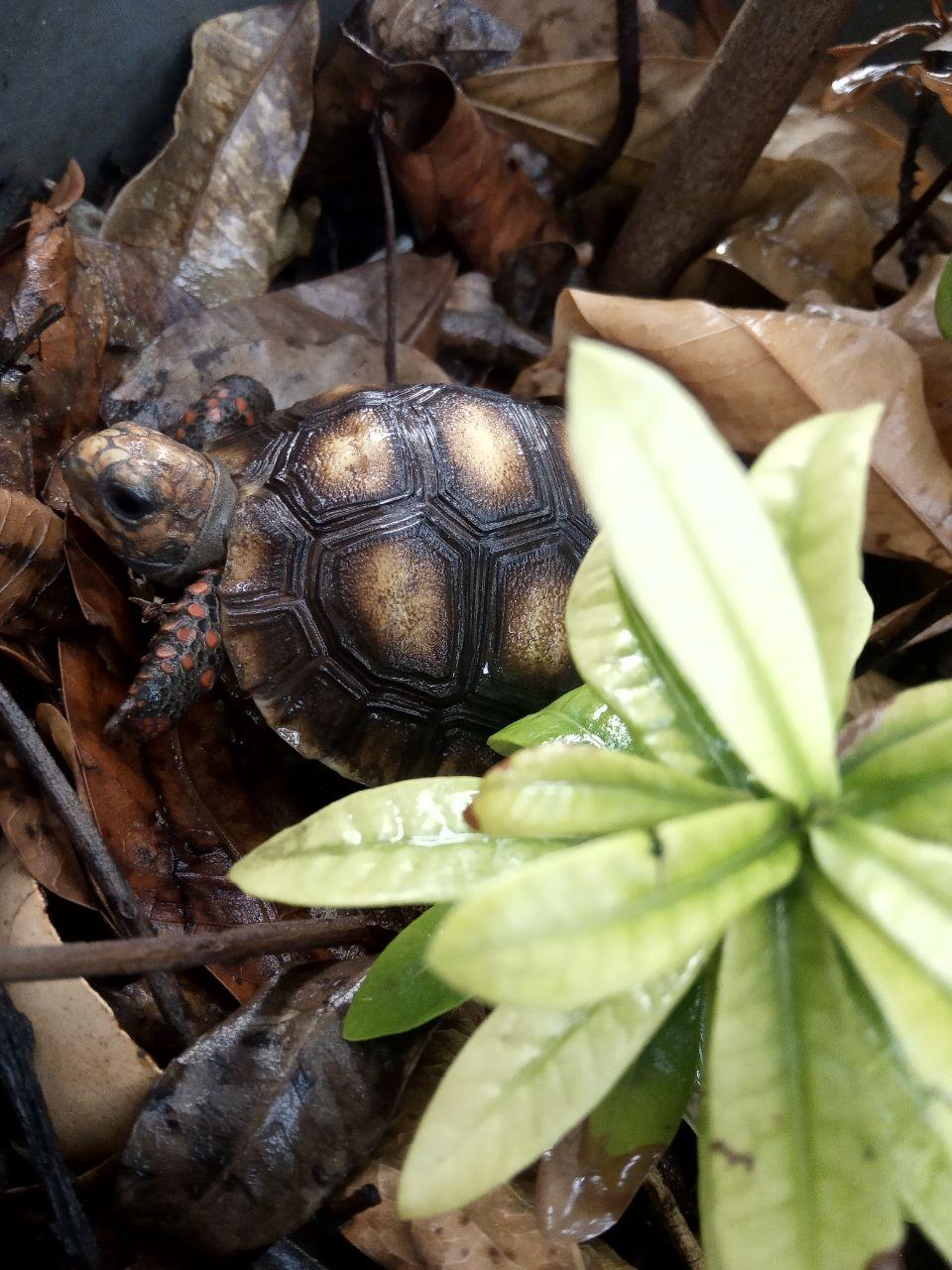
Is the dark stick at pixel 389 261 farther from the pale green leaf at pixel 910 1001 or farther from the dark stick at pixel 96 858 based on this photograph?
the pale green leaf at pixel 910 1001

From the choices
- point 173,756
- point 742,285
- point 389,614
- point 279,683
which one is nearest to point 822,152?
point 742,285

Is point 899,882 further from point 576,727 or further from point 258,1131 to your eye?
point 258,1131

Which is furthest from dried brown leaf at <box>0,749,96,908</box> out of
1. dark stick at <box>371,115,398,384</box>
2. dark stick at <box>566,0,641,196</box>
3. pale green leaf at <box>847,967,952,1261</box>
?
dark stick at <box>566,0,641,196</box>

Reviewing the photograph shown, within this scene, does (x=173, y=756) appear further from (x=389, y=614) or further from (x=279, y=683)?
(x=389, y=614)

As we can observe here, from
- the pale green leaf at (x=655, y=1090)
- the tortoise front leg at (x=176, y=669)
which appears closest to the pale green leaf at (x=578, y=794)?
the pale green leaf at (x=655, y=1090)

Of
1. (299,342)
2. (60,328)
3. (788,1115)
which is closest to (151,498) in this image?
(60,328)

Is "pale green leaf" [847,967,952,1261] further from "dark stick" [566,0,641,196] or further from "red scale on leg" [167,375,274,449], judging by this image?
"dark stick" [566,0,641,196]
